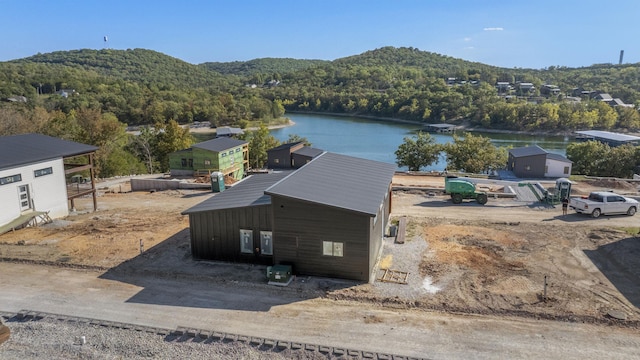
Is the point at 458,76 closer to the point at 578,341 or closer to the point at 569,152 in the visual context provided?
the point at 569,152

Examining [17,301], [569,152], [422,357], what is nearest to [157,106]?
[569,152]

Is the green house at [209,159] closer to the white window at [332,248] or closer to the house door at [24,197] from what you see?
the house door at [24,197]

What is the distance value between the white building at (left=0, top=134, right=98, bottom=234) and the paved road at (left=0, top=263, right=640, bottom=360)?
625 cm

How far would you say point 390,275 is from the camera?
1416 centimetres

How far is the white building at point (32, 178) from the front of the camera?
1875 centimetres

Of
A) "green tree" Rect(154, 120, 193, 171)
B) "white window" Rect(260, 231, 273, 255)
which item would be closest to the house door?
"white window" Rect(260, 231, 273, 255)

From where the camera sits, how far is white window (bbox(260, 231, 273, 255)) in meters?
14.7

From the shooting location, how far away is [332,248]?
539 inches

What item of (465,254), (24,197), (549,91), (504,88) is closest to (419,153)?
(465,254)

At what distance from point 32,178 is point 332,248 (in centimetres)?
1497

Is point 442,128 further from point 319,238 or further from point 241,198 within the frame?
point 319,238

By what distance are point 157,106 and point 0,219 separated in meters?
73.4

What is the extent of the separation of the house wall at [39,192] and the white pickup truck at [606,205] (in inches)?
1001

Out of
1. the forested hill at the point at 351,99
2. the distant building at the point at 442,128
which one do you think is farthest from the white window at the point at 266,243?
the distant building at the point at 442,128
